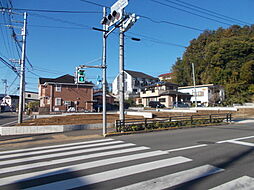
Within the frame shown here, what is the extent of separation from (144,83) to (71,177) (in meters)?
64.4

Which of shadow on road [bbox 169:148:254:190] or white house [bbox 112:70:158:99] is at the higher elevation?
white house [bbox 112:70:158:99]

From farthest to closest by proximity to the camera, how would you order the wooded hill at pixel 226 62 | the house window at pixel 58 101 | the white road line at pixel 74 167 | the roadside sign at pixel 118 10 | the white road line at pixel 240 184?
1. the wooded hill at pixel 226 62
2. the house window at pixel 58 101
3. the roadside sign at pixel 118 10
4. the white road line at pixel 74 167
5. the white road line at pixel 240 184

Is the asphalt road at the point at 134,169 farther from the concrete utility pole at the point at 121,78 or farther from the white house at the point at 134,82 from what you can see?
the white house at the point at 134,82

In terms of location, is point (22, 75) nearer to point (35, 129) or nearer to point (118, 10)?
point (35, 129)

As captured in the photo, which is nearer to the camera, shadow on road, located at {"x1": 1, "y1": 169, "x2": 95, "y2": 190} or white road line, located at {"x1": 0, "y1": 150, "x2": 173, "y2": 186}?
shadow on road, located at {"x1": 1, "y1": 169, "x2": 95, "y2": 190}

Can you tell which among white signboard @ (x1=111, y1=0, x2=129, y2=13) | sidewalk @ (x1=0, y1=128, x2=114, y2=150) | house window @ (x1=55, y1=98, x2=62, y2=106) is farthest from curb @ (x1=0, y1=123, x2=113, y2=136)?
house window @ (x1=55, y1=98, x2=62, y2=106)

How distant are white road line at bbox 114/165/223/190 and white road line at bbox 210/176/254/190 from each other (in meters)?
0.57

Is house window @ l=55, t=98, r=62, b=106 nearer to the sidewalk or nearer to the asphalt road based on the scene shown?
the sidewalk

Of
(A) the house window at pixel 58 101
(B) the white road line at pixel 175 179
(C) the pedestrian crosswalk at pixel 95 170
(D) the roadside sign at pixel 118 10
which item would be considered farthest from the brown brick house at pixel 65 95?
(B) the white road line at pixel 175 179

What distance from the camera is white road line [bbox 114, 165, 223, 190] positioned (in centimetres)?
375

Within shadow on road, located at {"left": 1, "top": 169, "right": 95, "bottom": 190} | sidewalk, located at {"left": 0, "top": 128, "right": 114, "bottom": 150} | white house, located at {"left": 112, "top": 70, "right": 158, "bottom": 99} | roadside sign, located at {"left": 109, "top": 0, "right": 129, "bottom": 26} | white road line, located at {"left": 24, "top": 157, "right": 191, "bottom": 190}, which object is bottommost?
sidewalk, located at {"left": 0, "top": 128, "right": 114, "bottom": 150}

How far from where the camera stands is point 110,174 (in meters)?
4.50

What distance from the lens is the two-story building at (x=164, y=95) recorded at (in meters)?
43.2

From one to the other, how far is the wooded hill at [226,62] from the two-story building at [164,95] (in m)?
10.7
